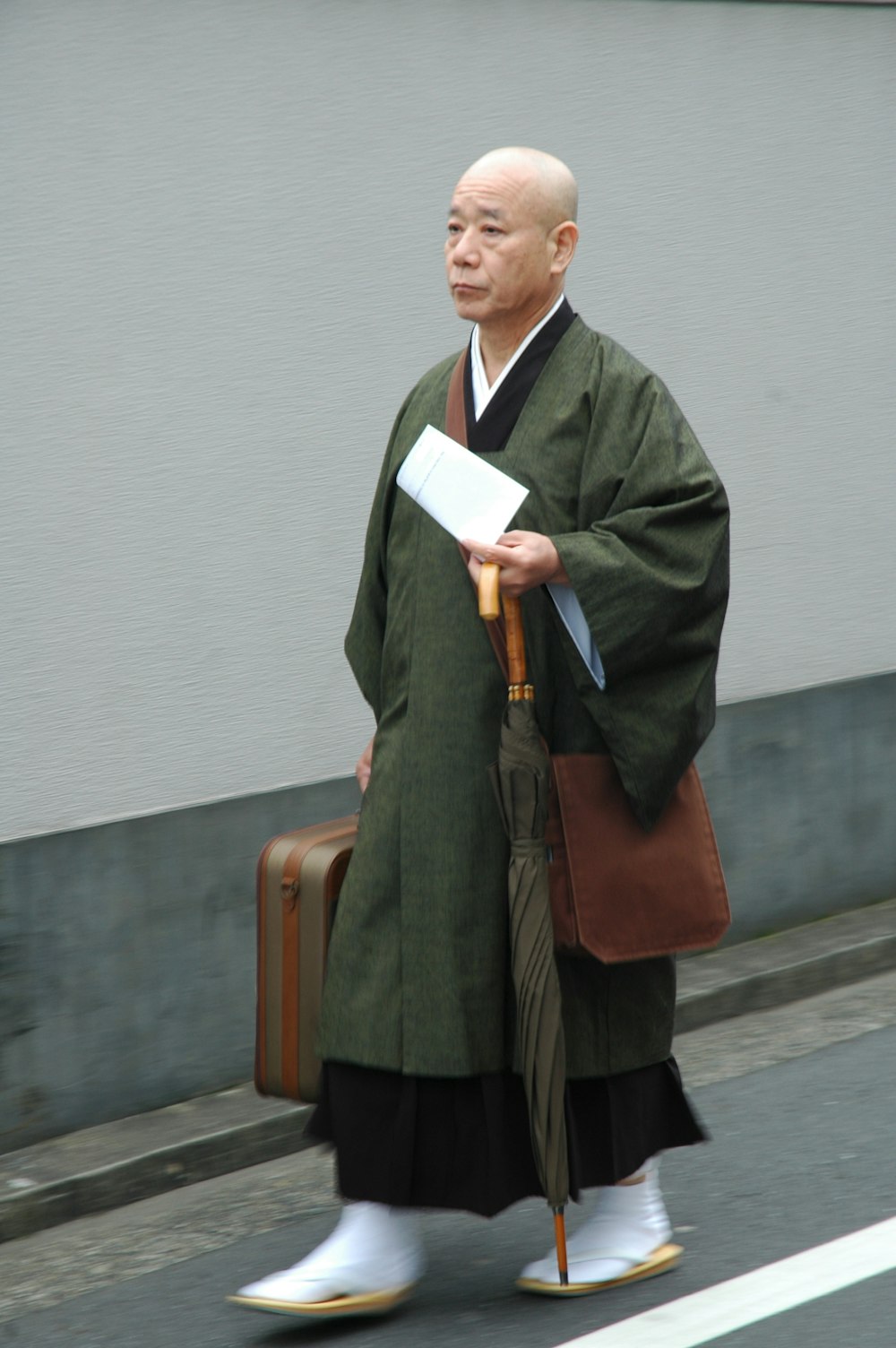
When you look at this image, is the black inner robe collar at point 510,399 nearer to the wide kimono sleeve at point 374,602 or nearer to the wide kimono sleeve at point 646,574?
the wide kimono sleeve at point 646,574

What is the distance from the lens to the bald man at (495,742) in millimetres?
3287

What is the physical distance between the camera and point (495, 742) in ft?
11.0

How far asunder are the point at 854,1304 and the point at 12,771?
2061 mm

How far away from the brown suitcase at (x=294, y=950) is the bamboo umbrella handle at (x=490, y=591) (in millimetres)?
581

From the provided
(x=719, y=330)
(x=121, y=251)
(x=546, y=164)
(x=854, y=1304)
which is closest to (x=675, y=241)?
(x=719, y=330)

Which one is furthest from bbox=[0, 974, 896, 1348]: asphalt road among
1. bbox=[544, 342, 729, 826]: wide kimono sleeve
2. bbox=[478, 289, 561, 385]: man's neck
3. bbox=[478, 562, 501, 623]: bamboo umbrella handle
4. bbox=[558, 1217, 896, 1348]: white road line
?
bbox=[478, 289, 561, 385]: man's neck

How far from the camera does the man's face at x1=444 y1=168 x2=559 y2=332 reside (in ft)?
10.8

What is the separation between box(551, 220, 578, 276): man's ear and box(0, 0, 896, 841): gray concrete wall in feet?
4.54

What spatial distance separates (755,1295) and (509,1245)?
52 centimetres

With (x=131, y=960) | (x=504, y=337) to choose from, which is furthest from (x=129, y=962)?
(x=504, y=337)

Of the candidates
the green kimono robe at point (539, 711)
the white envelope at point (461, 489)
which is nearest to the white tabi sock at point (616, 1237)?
the green kimono robe at point (539, 711)

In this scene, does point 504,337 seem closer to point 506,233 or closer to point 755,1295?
point 506,233

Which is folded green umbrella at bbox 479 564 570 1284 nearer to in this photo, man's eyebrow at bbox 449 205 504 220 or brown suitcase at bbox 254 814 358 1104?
brown suitcase at bbox 254 814 358 1104

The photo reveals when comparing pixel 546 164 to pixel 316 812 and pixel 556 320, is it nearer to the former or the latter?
pixel 556 320
